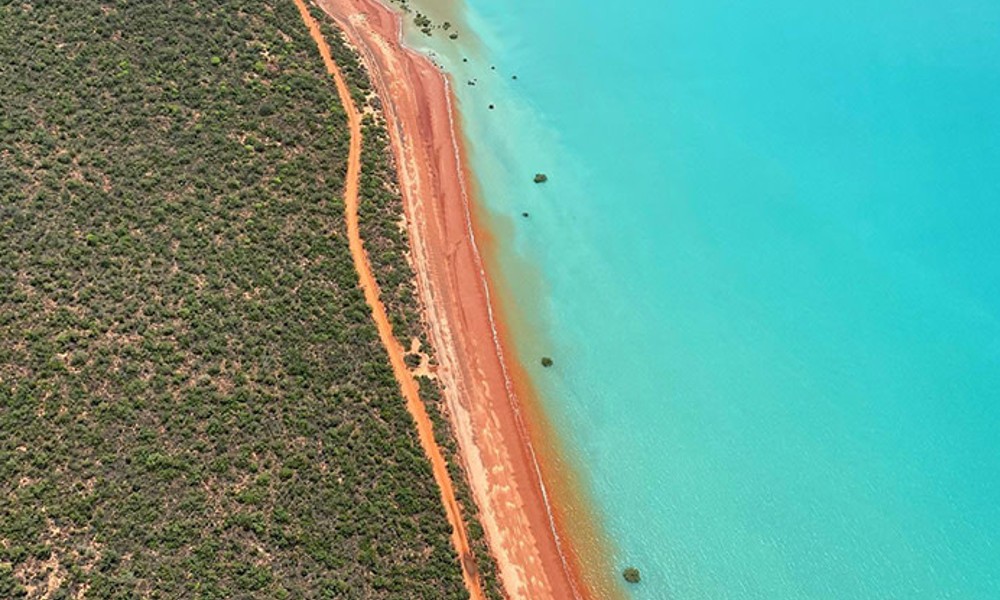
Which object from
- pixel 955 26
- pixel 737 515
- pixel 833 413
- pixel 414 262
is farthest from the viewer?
pixel 955 26

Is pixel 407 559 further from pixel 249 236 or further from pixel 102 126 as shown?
pixel 102 126

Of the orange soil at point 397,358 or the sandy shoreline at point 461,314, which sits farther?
the sandy shoreline at point 461,314

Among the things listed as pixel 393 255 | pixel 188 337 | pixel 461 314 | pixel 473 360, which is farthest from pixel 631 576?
pixel 188 337

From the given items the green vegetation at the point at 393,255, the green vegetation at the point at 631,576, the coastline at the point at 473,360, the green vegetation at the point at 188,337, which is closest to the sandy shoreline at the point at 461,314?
the coastline at the point at 473,360

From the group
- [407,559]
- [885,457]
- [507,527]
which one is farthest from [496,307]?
[885,457]

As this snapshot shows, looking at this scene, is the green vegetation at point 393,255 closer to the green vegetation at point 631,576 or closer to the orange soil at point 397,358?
the orange soil at point 397,358

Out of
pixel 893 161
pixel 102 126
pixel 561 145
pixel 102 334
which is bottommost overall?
pixel 102 334
